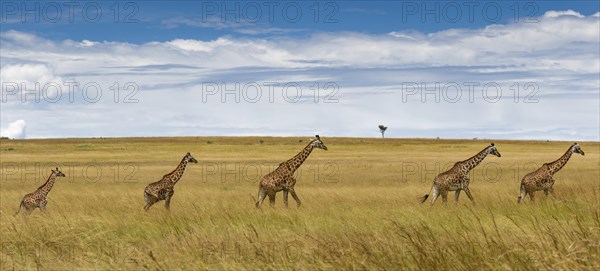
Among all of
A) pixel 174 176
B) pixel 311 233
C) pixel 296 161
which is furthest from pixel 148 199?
pixel 311 233

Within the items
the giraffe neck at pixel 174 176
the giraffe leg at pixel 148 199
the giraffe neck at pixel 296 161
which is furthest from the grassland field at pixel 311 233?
the giraffe neck at pixel 296 161

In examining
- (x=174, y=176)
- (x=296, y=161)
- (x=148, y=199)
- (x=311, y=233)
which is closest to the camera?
(x=311, y=233)

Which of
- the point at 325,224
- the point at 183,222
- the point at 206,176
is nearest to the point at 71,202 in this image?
the point at 183,222

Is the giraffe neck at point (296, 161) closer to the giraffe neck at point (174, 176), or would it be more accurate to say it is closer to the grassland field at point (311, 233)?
the grassland field at point (311, 233)

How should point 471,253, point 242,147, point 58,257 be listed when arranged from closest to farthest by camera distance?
1. point 471,253
2. point 58,257
3. point 242,147

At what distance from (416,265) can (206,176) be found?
1196 inches

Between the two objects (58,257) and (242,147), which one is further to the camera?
(242,147)

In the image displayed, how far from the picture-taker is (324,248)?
8.15 m

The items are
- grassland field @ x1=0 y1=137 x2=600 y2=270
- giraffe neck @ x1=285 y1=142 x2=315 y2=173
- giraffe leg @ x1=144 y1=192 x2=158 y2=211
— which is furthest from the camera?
giraffe neck @ x1=285 y1=142 x2=315 y2=173

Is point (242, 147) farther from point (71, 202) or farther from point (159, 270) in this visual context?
point (159, 270)

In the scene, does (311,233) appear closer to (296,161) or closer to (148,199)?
(296,161)

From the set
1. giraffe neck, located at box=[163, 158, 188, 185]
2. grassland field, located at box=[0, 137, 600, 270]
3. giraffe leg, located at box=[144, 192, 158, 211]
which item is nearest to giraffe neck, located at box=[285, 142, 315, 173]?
grassland field, located at box=[0, 137, 600, 270]

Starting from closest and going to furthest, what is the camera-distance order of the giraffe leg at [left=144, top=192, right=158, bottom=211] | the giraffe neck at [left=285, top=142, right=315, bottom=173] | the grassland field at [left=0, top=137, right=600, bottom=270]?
the grassland field at [left=0, top=137, right=600, bottom=270]
the giraffe leg at [left=144, top=192, right=158, bottom=211]
the giraffe neck at [left=285, top=142, right=315, bottom=173]

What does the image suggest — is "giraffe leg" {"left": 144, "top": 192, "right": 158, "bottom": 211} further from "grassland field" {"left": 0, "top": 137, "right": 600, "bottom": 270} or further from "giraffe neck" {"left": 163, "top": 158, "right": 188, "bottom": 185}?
"giraffe neck" {"left": 163, "top": 158, "right": 188, "bottom": 185}
